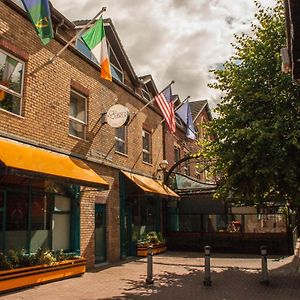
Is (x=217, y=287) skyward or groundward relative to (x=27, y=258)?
groundward

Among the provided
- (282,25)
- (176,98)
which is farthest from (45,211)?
(176,98)

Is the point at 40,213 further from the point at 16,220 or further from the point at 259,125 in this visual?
the point at 259,125

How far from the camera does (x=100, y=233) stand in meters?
14.6

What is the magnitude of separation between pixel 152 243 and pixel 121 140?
4.99 m

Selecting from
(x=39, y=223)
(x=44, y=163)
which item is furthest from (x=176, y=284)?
(x=44, y=163)

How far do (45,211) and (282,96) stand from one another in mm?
7330

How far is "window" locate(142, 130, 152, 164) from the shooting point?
1947cm

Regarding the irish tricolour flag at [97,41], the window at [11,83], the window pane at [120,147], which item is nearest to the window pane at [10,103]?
the window at [11,83]

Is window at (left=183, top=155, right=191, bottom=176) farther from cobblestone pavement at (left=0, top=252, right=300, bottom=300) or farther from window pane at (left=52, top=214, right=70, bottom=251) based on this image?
window pane at (left=52, top=214, right=70, bottom=251)

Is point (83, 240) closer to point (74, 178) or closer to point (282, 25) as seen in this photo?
point (74, 178)

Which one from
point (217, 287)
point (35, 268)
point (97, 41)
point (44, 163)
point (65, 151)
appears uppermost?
point (97, 41)

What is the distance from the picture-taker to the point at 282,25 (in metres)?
11.4

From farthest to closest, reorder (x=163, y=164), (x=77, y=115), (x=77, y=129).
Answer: (x=163, y=164)
(x=77, y=115)
(x=77, y=129)

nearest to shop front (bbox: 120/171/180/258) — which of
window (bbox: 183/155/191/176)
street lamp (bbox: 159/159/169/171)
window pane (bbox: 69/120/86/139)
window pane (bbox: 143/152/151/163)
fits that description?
street lamp (bbox: 159/159/169/171)
